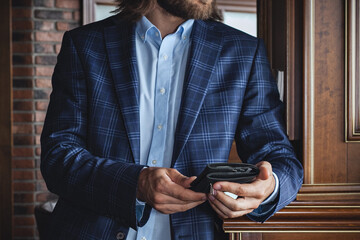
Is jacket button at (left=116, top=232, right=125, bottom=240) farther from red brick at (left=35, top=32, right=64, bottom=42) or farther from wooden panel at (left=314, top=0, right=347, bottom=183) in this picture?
red brick at (left=35, top=32, right=64, bottom=42)

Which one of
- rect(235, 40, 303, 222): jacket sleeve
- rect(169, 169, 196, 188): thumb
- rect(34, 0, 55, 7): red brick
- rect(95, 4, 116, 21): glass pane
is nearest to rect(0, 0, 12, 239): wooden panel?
rect(34, 0, 55, 7): red brick

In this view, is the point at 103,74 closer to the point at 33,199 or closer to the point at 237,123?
the point at 237,123

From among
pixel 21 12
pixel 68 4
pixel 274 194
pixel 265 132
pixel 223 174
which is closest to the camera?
pixel 223 174

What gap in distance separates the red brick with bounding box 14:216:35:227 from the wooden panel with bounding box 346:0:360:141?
273 centimetres

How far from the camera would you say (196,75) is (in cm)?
110

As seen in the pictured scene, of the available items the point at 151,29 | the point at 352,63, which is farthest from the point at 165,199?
the point at 352,63

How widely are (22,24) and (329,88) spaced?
8.73ft

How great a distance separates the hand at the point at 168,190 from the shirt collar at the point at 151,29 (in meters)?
0.47

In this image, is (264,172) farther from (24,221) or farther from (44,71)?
(24,221)

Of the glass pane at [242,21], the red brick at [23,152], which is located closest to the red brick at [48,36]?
the red brick at [23,152]

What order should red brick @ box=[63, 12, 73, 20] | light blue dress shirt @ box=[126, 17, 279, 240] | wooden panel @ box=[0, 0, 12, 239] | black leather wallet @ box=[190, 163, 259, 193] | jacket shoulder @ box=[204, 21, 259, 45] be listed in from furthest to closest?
1. red brick @ box=[63, 12, 73, 20]
2. wooden panel @ box=[0, 0, 12, 239]
3. jacket shoulder @ box=[204, 21, 259, 45]
4. light blue dress shirt @ box=[126, 17, 279, 240]
5. black leather wallet @ box=[190, 163, 259, 193]

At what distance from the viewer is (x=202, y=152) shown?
41.9 inches

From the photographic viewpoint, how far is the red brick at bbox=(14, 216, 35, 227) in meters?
3.12

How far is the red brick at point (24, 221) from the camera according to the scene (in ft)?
10.3
